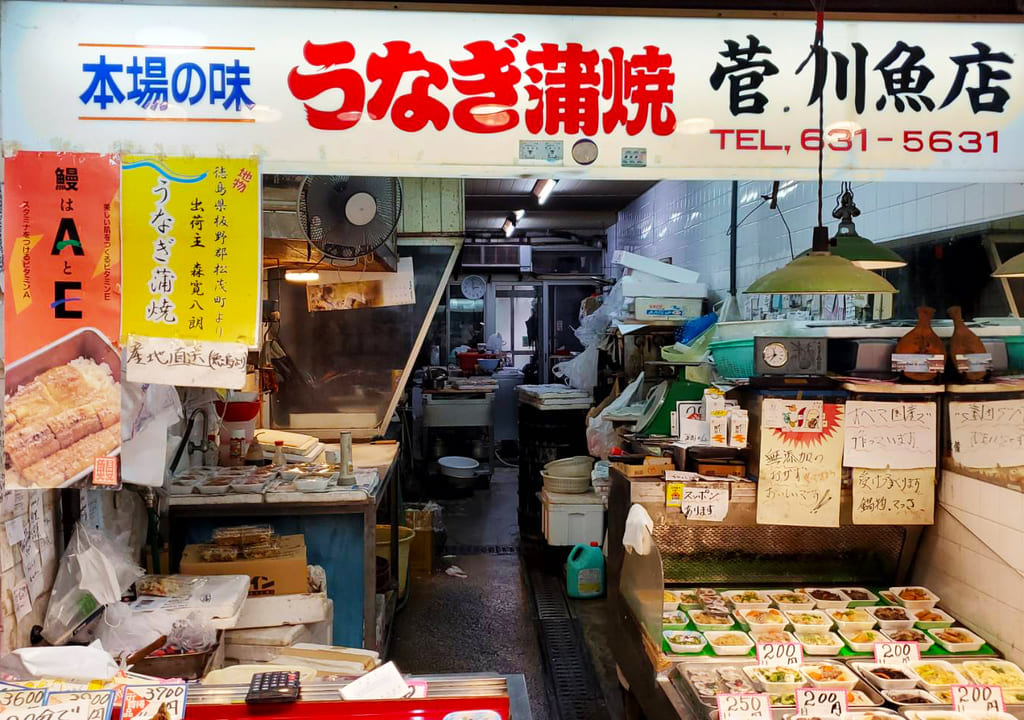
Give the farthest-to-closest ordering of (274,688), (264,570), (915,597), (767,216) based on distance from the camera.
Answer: (767,216) → (264,570) → (915,597) → (274,688)

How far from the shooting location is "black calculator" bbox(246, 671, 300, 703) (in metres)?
1.90

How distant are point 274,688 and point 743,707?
56.4 inches

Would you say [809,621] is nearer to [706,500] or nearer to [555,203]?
[706,500]

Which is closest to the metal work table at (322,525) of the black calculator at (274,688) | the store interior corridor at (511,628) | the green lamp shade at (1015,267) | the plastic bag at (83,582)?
the store interior corridor at (511,628)

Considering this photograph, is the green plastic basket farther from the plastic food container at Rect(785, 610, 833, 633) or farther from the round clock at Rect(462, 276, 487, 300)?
the round clock at Rect(462, 276, 487, 300)

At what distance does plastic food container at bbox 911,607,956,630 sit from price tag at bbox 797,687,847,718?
2.80ft

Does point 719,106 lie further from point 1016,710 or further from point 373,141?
point 1016,710

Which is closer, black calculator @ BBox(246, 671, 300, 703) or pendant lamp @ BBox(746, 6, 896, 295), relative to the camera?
black calculator @ BBox(246, 671, 300, 703)

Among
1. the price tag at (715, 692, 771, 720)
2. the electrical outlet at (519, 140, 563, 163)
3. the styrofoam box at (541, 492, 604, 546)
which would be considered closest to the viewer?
the electrical outlet at (519, 140, 563, 163)

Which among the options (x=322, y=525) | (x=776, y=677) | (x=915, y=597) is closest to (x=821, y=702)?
(x=776, y=677)

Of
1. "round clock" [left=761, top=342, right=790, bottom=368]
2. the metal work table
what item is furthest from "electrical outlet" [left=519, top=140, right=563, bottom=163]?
the metal work table

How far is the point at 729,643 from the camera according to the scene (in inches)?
118

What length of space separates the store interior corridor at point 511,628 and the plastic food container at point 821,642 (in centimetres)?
148

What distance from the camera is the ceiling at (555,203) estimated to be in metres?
10.0
